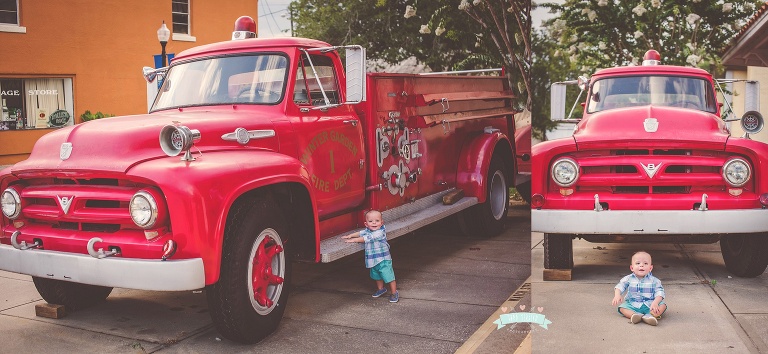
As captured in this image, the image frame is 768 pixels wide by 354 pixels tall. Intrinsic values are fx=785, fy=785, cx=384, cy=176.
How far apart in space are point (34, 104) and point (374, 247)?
2226 millimetres

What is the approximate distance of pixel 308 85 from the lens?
512cm

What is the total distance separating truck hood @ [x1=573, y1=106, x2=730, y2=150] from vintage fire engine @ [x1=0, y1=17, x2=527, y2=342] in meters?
1.43

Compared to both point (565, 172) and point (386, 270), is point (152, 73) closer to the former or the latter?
point (386, 270)

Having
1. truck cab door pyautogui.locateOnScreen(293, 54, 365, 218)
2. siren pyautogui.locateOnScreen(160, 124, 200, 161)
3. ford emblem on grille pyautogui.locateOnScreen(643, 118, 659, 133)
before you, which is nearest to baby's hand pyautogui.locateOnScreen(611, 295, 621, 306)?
ford emblem on grille pyautogui.locateOnScreen(643, 118, 659, 133)

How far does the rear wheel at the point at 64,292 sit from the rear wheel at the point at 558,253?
113 inches

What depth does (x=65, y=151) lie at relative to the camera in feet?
13.6

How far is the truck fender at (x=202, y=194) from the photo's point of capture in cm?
371

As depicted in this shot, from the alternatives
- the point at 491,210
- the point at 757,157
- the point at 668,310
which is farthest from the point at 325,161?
the point at 491,210

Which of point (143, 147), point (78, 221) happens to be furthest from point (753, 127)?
point (78, 221)

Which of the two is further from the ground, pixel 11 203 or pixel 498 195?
pixel 11 203

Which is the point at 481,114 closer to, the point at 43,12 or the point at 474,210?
the point at 474,210

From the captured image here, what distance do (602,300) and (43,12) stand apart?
12.0ft

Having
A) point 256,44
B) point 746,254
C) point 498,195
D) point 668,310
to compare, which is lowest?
point 668,310

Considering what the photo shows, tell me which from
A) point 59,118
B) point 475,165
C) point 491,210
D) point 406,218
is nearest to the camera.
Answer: point 59,118
